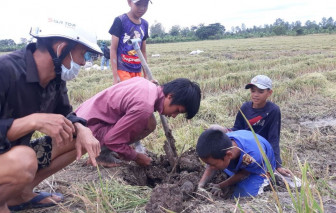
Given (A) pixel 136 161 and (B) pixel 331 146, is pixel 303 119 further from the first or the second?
(A) pixel 136 161

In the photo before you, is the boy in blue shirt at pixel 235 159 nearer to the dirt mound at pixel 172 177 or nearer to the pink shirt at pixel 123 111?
the dirt mound at pixel 172 177

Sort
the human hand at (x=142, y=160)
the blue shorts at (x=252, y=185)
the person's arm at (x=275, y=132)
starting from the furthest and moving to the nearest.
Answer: the person's arm at (x=275, y=132) < the human hand at (x=142, y=160) < the blue shorts at (x=252, y=185)

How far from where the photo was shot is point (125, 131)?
2.88 metres

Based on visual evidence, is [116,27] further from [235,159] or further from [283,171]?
[283,171]

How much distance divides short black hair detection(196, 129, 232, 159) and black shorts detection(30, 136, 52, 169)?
1110 mm

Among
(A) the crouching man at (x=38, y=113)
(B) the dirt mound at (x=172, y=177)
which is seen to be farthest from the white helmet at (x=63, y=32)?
(B) the dirt mound at (x=172, y=177)

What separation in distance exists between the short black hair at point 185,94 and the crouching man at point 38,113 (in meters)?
0.73

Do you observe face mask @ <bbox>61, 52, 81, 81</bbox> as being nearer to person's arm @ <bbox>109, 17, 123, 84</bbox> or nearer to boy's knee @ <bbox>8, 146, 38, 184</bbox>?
boy's knee @ <bbox>8, 146, 38, 184</bbox>

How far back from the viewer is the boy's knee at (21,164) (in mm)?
1972

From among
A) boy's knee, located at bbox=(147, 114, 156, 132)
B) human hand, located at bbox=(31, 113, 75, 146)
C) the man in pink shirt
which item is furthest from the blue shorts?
human hand, located at bbox=(31, 113, 75, 146)

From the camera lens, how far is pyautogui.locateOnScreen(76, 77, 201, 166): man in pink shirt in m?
2.81

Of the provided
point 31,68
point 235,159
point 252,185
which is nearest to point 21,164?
point 31,68

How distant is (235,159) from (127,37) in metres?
1.83

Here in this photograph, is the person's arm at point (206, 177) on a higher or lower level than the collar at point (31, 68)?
lower
